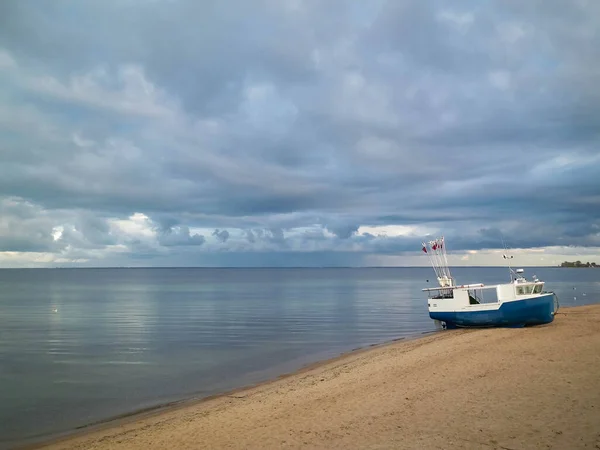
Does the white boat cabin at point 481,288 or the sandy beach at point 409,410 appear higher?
the white boat cabin at point 481,288

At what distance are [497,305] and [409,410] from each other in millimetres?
24150

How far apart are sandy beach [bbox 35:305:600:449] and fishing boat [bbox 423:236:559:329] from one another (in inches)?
438

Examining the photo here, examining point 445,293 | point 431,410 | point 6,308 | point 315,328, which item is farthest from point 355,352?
point 6,308

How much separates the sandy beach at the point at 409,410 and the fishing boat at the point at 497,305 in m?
11.1

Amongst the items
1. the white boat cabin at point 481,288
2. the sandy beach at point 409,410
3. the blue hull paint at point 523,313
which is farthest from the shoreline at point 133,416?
the white boat cabin at point 481,288

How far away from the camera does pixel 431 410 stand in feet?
48.5

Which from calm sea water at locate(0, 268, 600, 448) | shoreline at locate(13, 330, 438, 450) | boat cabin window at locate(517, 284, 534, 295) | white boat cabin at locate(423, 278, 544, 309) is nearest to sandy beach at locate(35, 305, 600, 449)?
shoreline at locate(13, 330, 438, 450)

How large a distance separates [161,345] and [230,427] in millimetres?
24214

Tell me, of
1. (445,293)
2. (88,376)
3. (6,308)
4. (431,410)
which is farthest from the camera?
(6,308)

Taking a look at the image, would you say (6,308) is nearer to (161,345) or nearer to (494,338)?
(161,345)

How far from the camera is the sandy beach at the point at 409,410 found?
12.4 metres

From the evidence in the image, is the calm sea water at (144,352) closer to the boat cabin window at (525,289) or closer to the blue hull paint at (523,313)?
the blue hull paint at (523,313)

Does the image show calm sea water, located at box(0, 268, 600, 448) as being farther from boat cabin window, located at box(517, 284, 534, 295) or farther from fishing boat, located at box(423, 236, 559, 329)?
boat cabin window, located at box(517, 284, 534, 295)

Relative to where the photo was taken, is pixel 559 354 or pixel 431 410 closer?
pixel 431 410
